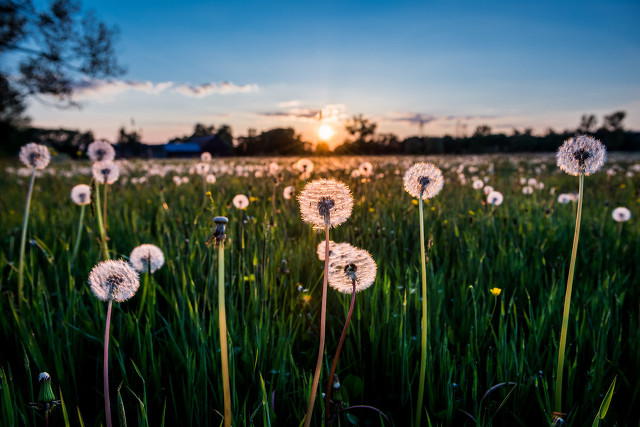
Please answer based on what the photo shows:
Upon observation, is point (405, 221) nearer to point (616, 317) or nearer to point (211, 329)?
point (616, 317)

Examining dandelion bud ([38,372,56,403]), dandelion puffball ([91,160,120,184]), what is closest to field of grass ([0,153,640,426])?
dandelion bud ([38,372,56,403])

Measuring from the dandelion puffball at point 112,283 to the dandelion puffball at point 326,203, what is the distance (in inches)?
20.7

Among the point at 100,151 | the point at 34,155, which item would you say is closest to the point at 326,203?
the point at 34,155

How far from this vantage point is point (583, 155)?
1.19m

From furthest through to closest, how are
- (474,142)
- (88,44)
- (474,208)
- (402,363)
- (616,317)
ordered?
(474,142), (88,44), (474,208), (616,317), (402,363)

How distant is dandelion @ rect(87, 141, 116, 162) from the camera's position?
2.88 m

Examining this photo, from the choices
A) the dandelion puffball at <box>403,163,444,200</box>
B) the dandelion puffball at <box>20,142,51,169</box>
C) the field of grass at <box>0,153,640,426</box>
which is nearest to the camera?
the dandelion puffball at <box>403,163,444,200</box>

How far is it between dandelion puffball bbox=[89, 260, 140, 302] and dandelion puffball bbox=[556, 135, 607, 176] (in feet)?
4.42

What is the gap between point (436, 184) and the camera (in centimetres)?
125

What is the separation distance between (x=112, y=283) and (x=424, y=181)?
957mm

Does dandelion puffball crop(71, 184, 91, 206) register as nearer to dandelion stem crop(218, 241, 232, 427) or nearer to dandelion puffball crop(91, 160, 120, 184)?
dandelion puffball crop(91, 160, 120, 184)

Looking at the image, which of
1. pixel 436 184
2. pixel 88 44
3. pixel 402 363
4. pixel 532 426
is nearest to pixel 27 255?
pixel 402 363

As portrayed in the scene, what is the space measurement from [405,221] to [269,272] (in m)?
1.69

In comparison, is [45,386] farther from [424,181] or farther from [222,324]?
[424,181]
